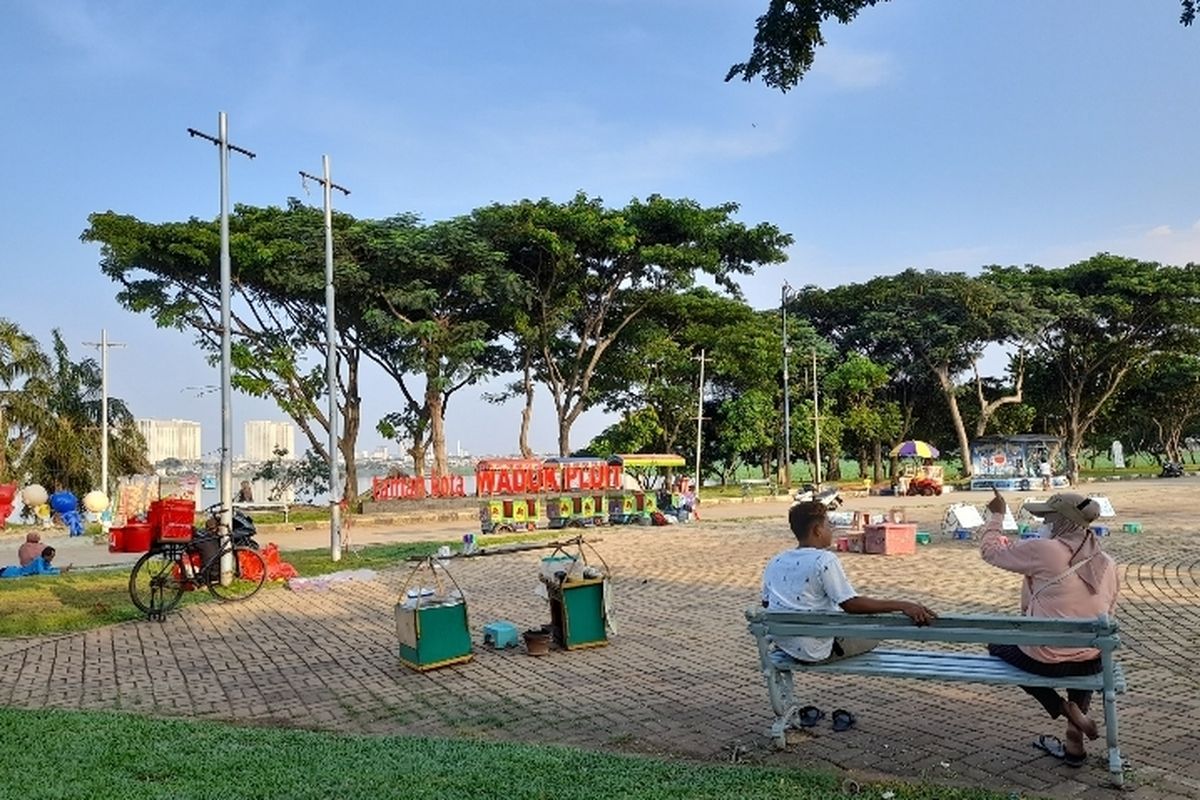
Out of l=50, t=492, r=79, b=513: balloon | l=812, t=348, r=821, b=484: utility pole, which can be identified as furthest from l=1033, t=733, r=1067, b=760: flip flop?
l=812, t=348, r=821, b=484: utility pole

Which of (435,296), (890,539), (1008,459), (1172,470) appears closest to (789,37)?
(890,539)

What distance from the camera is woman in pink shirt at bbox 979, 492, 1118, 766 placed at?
4.76 m

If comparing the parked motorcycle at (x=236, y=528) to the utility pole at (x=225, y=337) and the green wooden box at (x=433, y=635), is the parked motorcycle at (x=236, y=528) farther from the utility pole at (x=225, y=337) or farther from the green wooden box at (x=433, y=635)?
the green wooden box at (x=433, y=635)

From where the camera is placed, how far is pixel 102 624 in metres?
10.4

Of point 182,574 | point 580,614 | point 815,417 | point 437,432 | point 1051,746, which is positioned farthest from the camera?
point 815,417

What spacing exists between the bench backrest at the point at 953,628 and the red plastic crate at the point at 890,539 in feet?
34.9

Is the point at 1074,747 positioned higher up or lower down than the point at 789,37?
lower down

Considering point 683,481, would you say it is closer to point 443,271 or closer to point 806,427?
point 443,271

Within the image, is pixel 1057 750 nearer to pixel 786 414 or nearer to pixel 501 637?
pixel 501 637

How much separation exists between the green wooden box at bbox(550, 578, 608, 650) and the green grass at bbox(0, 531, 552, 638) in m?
5.49

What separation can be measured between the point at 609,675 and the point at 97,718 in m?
3.52

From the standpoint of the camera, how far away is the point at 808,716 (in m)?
5.62

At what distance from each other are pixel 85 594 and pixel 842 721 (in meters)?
10.9

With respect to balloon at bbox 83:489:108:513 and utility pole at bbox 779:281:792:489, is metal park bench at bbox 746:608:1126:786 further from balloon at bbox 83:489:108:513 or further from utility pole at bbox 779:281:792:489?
utility pole at bbox 779:281:792:489
